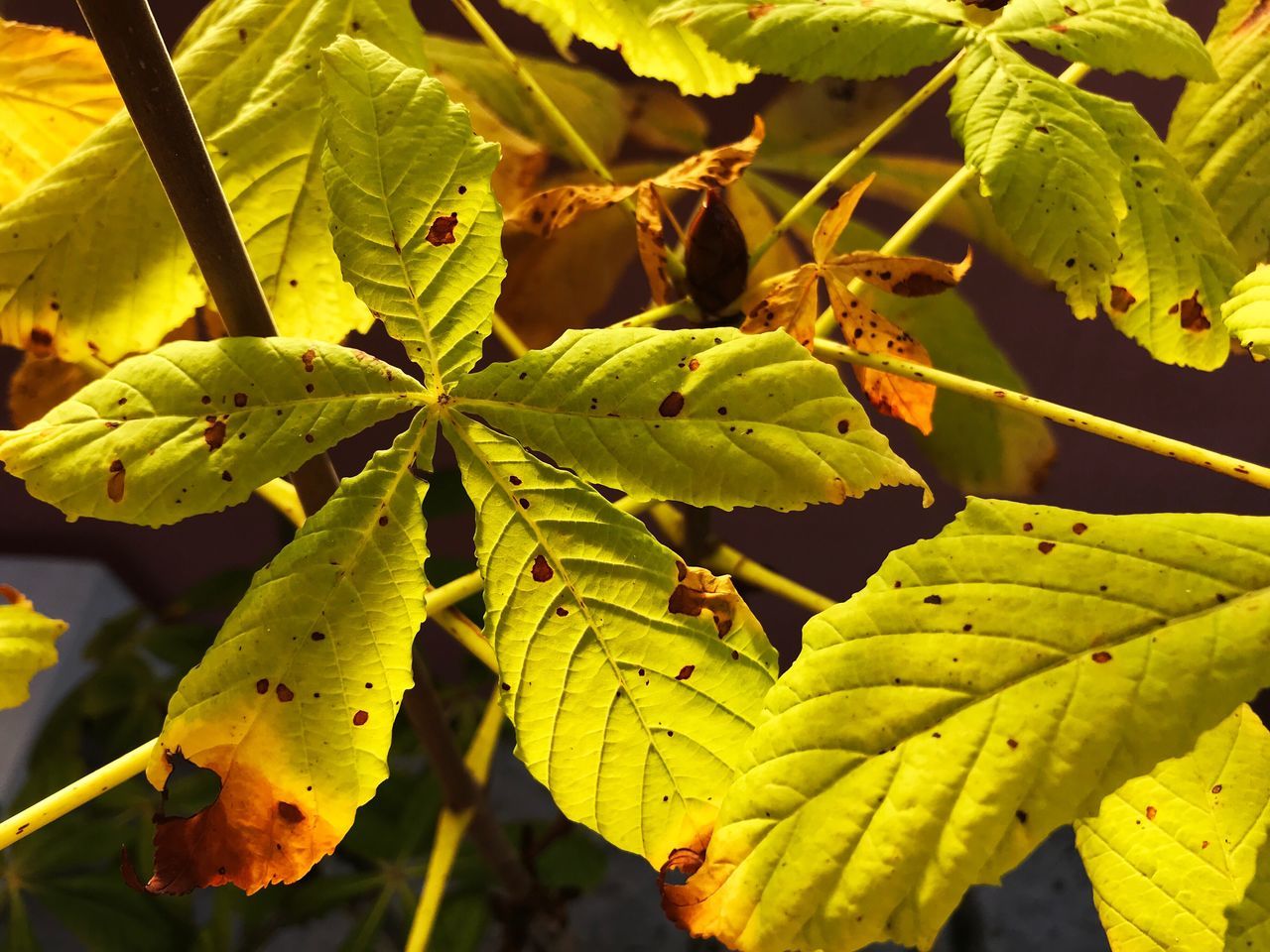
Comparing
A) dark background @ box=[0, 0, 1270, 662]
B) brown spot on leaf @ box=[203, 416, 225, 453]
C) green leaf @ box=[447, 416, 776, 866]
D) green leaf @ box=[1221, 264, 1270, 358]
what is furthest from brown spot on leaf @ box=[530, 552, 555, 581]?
dark background @ box=[0, 0, 1270, 662]

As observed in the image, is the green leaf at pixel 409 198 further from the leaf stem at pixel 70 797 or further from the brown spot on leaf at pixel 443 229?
the leaf stem at pixel 70 797

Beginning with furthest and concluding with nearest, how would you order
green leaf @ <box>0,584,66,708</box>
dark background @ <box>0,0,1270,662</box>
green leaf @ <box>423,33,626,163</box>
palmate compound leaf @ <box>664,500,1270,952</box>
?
dark background @ <box>0,0,1270,662</box>
green leaf @ <box>423,33,626,163</box>
green leaf @ <box>0,584,66,708</box>
palmate compound leaf @ <box>664,500,1270,952</box>

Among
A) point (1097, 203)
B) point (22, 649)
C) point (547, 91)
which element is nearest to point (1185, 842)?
point (1097, 203)

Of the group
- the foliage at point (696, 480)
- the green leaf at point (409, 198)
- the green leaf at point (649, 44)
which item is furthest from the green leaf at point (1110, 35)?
the green leaf at point (409, 198)

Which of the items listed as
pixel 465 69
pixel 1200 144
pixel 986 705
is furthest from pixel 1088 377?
pixel 986 705

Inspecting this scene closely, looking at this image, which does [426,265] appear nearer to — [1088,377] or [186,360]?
[186,360]

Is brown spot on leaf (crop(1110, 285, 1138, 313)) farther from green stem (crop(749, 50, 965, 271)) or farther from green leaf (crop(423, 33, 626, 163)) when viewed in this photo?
green leaf (crop(423, 33, 626, 163))
